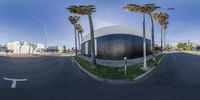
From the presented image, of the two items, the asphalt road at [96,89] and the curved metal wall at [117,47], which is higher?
the curved metal wall at [117,47]

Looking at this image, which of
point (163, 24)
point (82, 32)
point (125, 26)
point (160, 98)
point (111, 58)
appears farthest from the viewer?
point (82, 32)

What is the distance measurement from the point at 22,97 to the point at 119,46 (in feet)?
132

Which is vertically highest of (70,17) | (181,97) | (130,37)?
(70,17)

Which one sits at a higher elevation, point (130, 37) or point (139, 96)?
point (130, 37)

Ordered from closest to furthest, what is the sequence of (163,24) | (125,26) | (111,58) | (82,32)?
1. (111,58)
2. (125,26)
3. (163,24)
4. (82,32)

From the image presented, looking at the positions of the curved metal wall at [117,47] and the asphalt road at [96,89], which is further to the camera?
the curved metal wall at [117,47]

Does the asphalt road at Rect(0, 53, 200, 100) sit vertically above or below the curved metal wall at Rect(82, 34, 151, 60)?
below

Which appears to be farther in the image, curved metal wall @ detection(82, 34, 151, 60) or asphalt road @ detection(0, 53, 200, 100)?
curved metal wall @ detection(82, 34, 151, 60)

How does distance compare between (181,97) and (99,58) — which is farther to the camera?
(99,58)

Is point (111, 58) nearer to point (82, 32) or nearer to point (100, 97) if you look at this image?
point (100, 97)

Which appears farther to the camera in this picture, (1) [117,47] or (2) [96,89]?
(1) [117,47]

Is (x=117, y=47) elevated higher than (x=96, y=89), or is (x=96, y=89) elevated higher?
(x=117, y=47)

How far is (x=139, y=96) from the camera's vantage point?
1506 centimetres

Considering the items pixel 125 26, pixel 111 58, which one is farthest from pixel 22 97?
pixel 125 26
